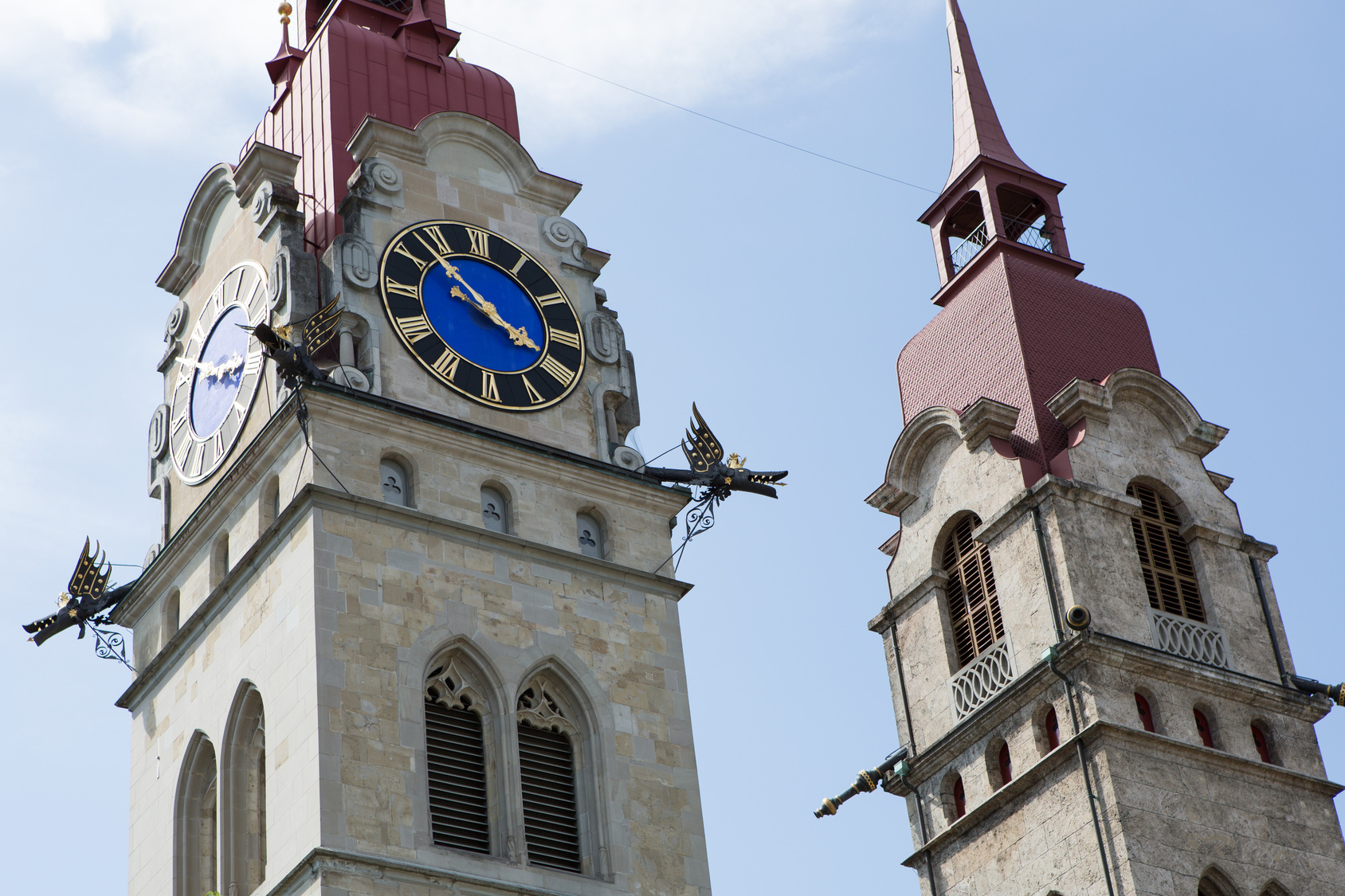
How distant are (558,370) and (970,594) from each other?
838 cm

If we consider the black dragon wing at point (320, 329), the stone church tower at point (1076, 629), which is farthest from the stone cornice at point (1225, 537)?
the black dragon wing at point (320, 329)

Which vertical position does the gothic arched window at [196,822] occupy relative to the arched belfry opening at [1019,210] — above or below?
below

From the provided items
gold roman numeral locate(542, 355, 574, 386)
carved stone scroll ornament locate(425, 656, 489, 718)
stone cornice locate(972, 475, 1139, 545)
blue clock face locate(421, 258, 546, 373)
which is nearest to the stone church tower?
stone cornice locate(972, 475, 1139, 545)

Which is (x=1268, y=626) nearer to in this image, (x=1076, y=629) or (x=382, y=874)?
(x=1076, y=629)

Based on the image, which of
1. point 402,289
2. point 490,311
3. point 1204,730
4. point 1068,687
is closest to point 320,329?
point 402,289

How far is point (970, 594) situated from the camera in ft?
134

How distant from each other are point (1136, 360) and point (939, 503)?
454 cm

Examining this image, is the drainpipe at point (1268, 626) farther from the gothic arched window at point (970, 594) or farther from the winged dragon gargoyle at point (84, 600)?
the winged dragon gargoyle at point (84, 600)

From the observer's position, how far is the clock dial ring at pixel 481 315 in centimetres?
3578

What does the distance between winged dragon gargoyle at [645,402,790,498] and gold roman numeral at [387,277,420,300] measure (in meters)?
4.17

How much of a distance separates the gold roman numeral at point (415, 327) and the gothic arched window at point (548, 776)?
5462 millimetres

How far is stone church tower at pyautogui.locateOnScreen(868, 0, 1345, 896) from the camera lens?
3678 cm

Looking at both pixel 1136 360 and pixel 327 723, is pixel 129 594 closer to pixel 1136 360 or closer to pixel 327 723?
pixel 327 723

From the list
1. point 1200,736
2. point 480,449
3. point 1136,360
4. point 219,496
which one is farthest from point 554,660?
point 1136,360
